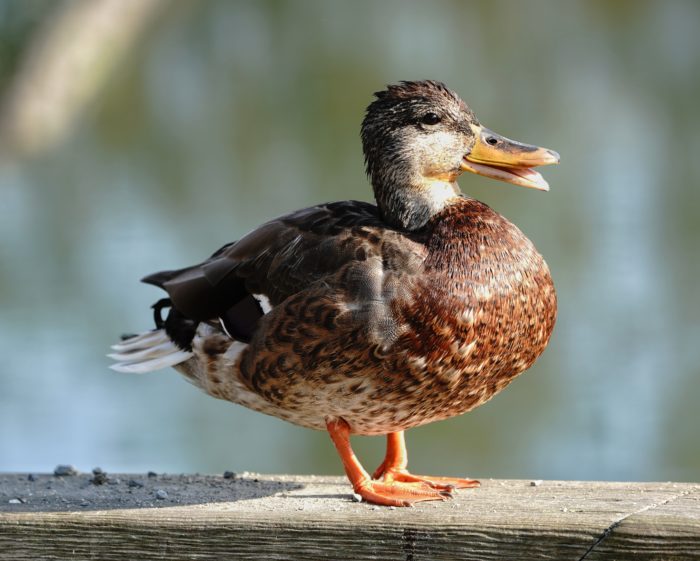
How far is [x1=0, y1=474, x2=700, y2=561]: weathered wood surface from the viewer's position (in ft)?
8.33

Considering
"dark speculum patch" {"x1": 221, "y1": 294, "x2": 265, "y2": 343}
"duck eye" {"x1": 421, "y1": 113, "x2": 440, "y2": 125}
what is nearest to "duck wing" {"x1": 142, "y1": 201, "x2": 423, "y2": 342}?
"dark speculum patch" {"x1": 221, "y1": 294, "x2": 265, "y2": 343}

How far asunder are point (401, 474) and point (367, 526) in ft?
2.40

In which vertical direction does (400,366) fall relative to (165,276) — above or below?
below

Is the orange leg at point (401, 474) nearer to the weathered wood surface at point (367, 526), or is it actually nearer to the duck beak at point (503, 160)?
the weathered wood surface at point (367, 526)

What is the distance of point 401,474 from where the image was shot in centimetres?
342

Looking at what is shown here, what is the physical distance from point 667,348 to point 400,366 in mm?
6299

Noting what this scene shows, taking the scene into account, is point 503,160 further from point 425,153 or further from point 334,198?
point 334,198

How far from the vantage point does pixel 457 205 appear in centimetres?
337

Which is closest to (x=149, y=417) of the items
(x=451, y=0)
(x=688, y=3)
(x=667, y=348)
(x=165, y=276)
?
(x=667, y=348)

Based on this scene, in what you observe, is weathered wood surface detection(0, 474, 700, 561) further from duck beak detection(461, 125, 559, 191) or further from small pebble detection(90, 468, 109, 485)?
duck beak detection(461, 125, 559, 191)

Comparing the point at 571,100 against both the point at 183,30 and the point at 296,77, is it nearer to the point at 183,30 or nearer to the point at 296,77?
the point at 296,77

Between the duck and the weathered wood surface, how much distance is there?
0.27 m

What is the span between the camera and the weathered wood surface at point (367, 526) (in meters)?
2.54

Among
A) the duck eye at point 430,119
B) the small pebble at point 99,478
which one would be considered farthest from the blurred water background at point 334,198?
the duck eye at point 430,119
